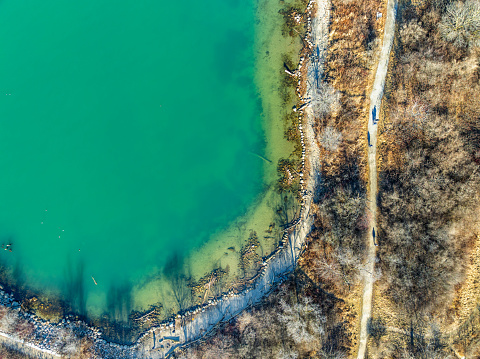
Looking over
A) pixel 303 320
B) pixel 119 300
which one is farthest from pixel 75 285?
pixel 303 320

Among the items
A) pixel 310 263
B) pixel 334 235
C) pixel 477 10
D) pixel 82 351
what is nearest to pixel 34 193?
pixel 82 351

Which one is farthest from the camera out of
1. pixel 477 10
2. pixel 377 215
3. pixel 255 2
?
pixel 255 2

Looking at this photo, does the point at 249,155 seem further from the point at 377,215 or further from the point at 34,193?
the point at 34,193

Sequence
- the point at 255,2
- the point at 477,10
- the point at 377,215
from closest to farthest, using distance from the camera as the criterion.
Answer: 1. the point at 477,10
2. the point at 377,215
3. the point at 255,2

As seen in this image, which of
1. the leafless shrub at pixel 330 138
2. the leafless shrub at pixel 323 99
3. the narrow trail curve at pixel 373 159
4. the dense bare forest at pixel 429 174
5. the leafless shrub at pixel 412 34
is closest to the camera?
the dense bare forest at pixel 429 174

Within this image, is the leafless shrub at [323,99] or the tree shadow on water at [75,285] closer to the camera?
the leafless shrub at [323,99]

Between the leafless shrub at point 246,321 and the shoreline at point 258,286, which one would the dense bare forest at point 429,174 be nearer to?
the shoreline at point 258,286

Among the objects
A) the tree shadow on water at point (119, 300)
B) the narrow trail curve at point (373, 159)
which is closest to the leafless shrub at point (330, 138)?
the narrow trail curve at point (373, 159)
